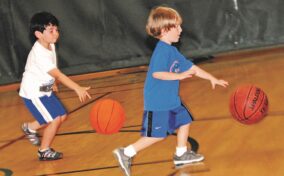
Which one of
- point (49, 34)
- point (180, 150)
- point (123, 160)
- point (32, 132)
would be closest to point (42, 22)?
point (49, 34)

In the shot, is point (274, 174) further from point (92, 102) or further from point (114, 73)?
point (114, 73)

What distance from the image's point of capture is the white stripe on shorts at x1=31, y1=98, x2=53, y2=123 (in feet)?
16.2

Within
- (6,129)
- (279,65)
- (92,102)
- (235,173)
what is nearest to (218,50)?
(279,65)

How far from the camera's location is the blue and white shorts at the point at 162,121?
4.15m

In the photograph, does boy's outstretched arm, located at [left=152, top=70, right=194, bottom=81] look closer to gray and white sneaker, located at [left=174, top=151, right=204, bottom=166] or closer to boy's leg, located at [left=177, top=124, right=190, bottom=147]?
boy's leg, located at [left=177, top=124, right=190, bottom=147]

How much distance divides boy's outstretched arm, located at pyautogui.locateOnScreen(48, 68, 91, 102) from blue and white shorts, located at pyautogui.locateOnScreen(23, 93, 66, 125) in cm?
26

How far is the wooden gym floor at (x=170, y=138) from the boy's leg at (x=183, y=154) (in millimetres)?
58

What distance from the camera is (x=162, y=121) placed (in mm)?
4152

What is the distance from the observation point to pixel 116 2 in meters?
9.32

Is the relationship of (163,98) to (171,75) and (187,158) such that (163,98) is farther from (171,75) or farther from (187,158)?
(187,158)

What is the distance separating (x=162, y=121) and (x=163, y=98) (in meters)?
0.16

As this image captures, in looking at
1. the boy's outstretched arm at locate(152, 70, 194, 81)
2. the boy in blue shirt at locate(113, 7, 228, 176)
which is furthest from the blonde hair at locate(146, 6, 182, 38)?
the boy's outstretched arm at locate(152, 70, 194, 81)

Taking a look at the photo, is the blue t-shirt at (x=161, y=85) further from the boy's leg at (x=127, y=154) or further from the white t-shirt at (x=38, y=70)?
the white t-shirt at (x=38, y=70)

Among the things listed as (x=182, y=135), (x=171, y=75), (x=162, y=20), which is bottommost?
A: (x=182, y=135)
